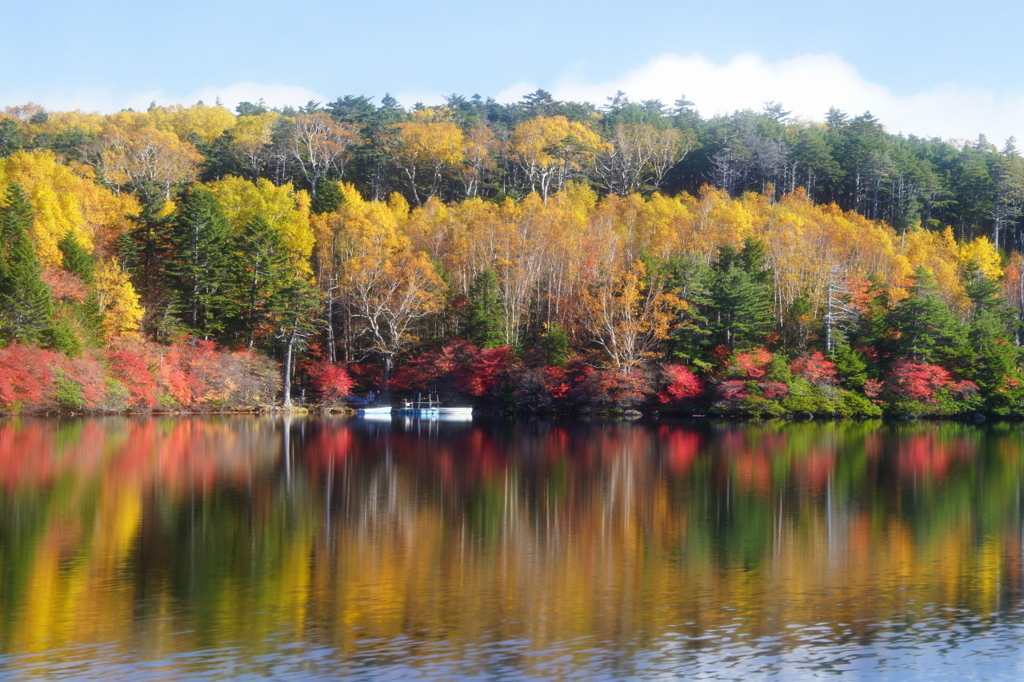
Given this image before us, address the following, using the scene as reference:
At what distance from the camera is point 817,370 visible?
50.7 m

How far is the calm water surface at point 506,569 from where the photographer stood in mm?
10953

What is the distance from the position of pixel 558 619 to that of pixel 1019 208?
76626 millimetres

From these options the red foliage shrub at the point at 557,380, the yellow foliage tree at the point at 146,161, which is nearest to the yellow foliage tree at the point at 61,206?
the yellow foliage tree at the point at 146,161

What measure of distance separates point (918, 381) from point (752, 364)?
8.67 m

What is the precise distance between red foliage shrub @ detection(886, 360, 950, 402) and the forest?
0.15m

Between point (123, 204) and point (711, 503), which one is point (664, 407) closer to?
point (711, 503)

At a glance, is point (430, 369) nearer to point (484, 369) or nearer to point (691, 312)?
point (484, 369)

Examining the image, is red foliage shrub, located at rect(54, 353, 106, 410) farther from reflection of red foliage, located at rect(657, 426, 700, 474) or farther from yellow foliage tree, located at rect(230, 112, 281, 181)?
yellow foliage tree, located at rect(230, 112, 281, 181)

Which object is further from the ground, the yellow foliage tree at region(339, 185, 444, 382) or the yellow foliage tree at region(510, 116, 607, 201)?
the yellow foliage tree at region(510, 116, 607, 201)

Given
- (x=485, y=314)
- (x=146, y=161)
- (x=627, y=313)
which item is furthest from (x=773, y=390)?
(x=146, y=161)

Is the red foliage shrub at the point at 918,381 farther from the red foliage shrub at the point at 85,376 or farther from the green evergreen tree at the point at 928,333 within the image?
the red foliage shrub at the point at 85,376

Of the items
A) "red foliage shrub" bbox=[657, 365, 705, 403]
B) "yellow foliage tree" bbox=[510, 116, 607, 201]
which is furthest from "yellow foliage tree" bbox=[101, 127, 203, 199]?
"red foliage shrub" bbox=[657, 365, 705, 403]

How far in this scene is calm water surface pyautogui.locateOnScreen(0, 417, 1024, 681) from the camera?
11.0 metres

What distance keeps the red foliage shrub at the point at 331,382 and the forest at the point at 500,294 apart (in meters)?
0.15
